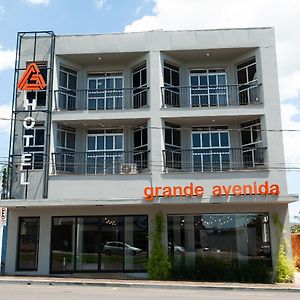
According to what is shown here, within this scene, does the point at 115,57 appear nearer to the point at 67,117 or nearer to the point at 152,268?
the point at 67,117

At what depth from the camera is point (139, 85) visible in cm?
2277

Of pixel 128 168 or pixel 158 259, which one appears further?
pixel 128 168

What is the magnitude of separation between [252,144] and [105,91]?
8159 mm

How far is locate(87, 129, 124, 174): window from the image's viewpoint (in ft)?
71.4

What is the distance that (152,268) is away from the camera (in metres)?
19.5

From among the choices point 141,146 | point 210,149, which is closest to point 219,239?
point 210,149

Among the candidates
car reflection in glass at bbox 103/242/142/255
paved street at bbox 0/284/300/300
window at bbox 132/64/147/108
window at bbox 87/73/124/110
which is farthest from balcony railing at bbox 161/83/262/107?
paved street at bbox 0/284/300/300

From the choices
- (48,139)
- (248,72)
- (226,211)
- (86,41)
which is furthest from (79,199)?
(248,72)

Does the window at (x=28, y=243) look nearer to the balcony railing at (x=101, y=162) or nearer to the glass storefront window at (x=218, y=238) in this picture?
the balcony railing at (x=101, y=162)

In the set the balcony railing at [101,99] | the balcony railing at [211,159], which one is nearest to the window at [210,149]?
the balcony railing at [211,159]

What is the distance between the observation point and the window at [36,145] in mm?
21094

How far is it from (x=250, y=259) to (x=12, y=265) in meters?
11.3

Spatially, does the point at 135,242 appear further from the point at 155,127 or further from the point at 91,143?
the point at 91,143

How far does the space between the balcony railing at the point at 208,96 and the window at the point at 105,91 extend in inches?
107
